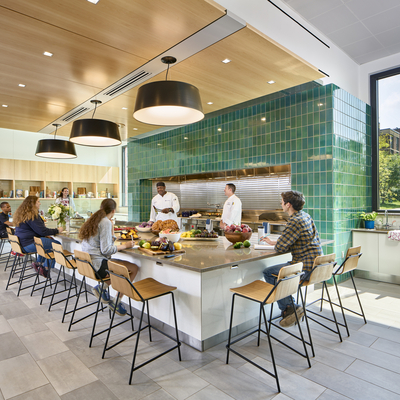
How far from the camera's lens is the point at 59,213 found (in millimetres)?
4371

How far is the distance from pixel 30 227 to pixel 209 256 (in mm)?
3204

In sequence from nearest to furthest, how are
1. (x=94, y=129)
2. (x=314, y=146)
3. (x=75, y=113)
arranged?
(x=94, y=129), (x=314, y=146), (x=75, y=113)

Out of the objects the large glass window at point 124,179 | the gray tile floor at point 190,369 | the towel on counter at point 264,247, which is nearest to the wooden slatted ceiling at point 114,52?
the towel on counter at point 264,247

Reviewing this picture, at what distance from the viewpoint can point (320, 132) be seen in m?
4.70

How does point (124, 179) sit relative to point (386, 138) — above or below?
below

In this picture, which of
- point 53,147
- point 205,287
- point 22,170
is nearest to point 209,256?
point 205,287

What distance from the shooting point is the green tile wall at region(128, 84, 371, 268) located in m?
4.65

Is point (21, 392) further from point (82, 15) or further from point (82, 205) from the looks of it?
point (82, 205)

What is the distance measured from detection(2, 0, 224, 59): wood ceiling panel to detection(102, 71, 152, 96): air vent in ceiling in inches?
26.6

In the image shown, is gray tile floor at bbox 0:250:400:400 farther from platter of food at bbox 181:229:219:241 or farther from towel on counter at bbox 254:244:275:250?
platter of food at bbox 181:229:219:241

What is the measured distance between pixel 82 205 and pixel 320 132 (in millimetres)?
7517

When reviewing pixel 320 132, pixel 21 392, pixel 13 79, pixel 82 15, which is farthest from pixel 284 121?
pixel 21 392

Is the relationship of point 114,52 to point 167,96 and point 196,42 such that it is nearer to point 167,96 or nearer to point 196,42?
point 196,42

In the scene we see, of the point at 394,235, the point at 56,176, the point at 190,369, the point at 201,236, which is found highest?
the point at 56,176
